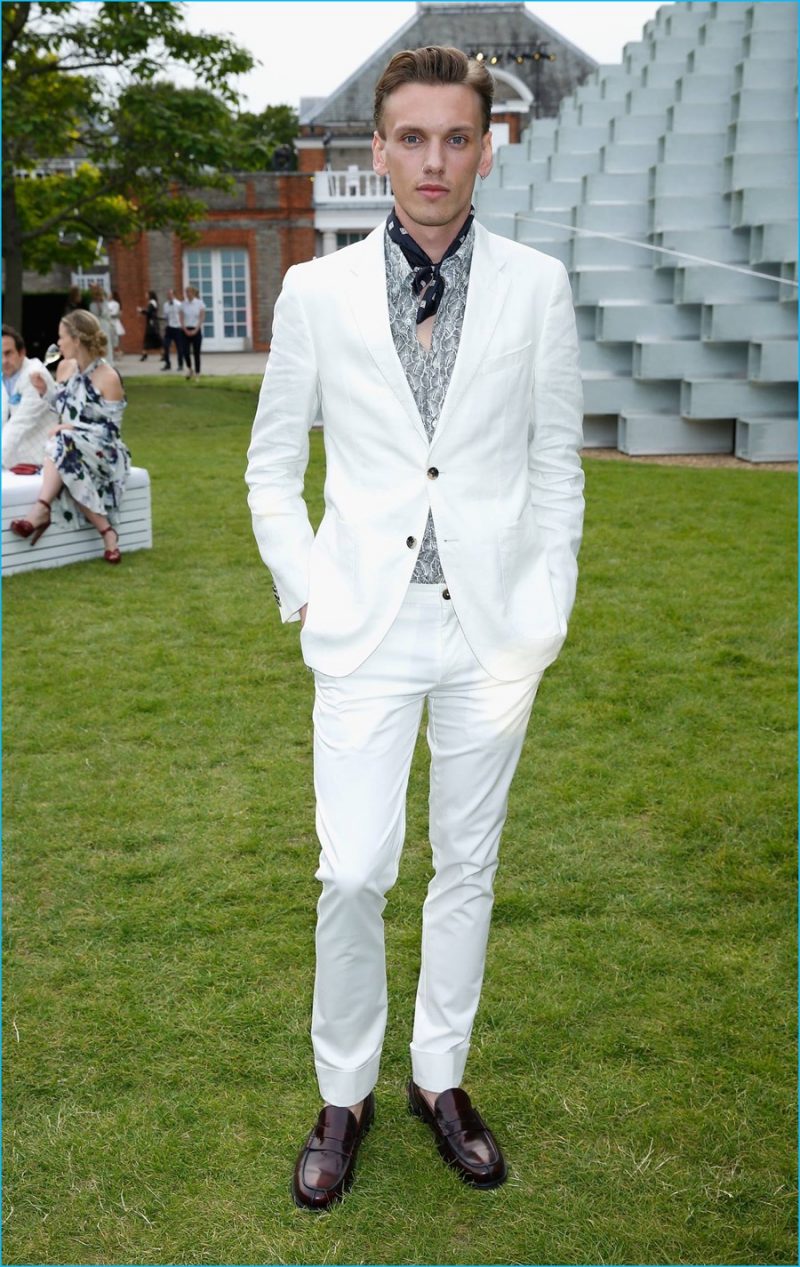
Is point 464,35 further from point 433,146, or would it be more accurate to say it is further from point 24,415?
point 433,146

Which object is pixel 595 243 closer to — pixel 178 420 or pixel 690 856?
pixel 178 420

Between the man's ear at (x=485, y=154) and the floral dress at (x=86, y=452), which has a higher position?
the man's ear at (x=485, y=154)

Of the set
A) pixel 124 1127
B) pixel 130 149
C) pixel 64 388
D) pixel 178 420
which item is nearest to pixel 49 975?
pixel 124 1127

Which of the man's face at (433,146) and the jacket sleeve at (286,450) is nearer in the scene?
the man's face at (433,146)

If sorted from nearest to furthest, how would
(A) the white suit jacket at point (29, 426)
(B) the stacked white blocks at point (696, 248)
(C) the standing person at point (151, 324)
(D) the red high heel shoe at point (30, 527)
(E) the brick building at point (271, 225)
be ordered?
1. (D) the red high heel shoe at point (30, 527)
2. (A) the white suit jacket at point (29, 426)
3. (B) the stacked white blocks at point (696, 248)
4. (C) the standing person at point (151, 324)
5. (E) the brick building at point (271, 225)

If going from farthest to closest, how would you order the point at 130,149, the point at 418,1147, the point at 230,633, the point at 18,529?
the point at 130,149 < the point at 18,529 < the point at 230,633 < the point at 418,1147

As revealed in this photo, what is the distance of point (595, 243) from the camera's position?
49.0ft

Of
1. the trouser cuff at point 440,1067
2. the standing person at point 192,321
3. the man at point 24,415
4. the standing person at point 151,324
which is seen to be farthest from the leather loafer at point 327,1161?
the standing person at point 151,324

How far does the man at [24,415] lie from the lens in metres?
9.66

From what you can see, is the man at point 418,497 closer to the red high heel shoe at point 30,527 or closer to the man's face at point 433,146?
the man's face at point 433,146

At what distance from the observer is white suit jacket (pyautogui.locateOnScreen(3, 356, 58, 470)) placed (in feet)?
31.7

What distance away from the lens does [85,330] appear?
28.4ft

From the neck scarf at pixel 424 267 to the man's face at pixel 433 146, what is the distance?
56mm

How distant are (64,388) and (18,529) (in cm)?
107
